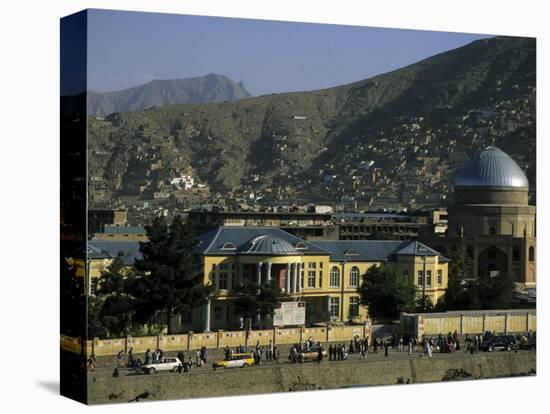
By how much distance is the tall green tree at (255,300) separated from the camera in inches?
2063

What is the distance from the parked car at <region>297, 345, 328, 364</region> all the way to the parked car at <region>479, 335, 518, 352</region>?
5739 millimetres

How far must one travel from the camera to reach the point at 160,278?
52344 millimetres

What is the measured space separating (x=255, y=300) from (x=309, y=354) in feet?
7.33

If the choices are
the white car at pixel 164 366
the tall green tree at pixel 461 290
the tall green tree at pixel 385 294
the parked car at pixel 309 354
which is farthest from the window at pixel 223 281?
the tall green tree at pixel 461 290

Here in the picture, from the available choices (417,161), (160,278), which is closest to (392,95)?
(417,161)

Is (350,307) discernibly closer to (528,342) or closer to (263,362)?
(263,362)

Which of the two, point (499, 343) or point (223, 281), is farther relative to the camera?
Result: point (499, 343)

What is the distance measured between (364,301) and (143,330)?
24.4 feet

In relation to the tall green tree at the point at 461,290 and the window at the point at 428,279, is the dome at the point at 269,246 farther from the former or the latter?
the tall green tree at the point at 461,290

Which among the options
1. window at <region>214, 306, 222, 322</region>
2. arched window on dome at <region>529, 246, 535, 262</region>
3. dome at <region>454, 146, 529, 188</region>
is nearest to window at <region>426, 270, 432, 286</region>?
dome at <region>454, 146, 529, 188</region>

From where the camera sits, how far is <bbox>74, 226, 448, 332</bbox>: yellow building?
5231 centimetres

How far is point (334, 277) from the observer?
5572cm

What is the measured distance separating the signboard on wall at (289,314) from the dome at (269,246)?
5.74ft

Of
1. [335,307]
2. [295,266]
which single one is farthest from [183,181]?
[335,307]
